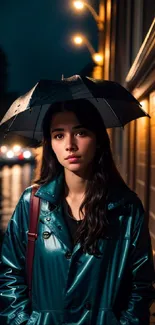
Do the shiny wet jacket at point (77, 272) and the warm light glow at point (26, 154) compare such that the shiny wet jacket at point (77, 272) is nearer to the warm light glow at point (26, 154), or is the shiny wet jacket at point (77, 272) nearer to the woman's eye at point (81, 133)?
the woman's eye at point (81, 133)

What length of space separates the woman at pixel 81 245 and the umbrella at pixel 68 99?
95 millimetres

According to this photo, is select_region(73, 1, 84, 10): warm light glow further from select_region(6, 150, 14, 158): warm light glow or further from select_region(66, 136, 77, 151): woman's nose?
select_region(6, 150, 14, 158): warm light glow

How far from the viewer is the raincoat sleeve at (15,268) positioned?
234 cm

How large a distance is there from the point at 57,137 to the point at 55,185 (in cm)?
25

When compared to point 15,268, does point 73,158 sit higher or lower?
higher

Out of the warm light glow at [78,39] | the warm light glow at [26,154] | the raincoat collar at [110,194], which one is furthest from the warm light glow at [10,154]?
the raincoat collar at [110,194]

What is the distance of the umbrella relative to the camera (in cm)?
235

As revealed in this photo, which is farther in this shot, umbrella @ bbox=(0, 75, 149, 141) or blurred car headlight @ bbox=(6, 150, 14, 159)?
blurred car headlight @ bbox=(6, 150, 14, 159)

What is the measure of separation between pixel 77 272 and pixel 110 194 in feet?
1.41

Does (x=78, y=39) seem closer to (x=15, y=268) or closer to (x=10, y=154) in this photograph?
(x=10, y=154)

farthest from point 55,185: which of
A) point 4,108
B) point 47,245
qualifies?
point 4,108

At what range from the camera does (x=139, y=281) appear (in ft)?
7.44

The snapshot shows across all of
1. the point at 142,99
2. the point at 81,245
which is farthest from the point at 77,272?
the point at 142,99

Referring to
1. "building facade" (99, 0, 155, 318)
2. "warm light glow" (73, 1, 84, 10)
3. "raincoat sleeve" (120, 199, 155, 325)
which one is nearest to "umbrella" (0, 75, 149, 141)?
"raincoat sleeve" (120, 199, 155, 325)
